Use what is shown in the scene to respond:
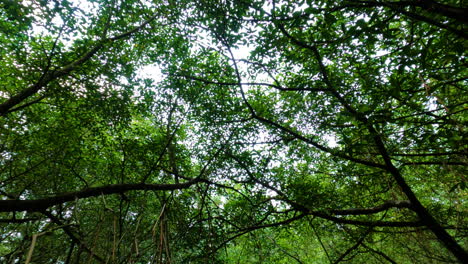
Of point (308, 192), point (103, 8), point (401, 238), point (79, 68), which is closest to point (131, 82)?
point (79, 68)

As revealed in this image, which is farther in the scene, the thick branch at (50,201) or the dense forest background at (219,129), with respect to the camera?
the dense forest background at (219,129)

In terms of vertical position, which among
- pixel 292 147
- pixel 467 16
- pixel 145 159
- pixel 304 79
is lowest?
pixel 467 16

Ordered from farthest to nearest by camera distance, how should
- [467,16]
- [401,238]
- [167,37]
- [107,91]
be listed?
1. [401,238]
2. [167,37]
3. [107,91]
4. [467,16]

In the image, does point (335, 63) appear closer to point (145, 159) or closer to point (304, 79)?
point (304, 79)

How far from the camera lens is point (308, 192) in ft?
13.5

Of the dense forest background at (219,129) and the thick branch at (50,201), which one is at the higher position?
the dense forest background at (219,129)

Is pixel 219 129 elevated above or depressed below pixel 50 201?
above

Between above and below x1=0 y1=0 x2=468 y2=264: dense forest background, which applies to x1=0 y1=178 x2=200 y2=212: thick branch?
below

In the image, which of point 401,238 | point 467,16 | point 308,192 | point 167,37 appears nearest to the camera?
point 467,16

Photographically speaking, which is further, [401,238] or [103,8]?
[401,238]

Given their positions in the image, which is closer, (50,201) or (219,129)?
(50,201)

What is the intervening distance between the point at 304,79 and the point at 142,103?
365 cm

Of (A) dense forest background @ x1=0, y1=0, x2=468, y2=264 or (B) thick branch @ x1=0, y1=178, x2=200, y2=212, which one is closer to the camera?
(B) thick branch @ x1=0, y1=178, x2=200, y2=212

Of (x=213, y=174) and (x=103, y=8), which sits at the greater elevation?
(x=103, y=8)
